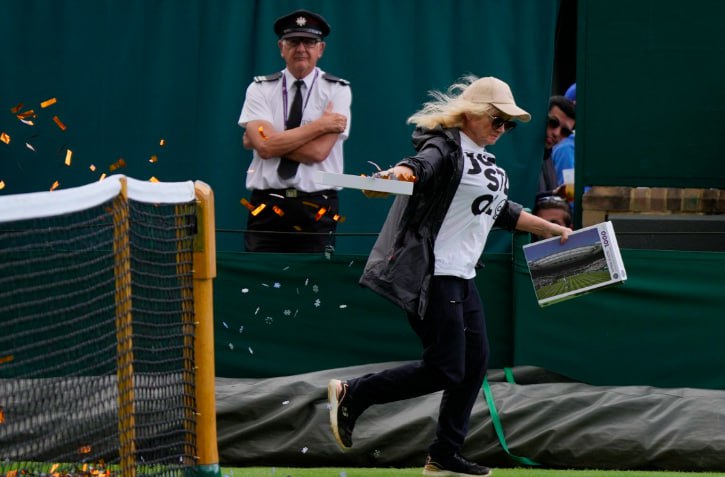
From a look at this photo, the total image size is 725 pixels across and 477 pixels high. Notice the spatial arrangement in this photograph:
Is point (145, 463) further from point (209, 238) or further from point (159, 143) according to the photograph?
point (159, 143)

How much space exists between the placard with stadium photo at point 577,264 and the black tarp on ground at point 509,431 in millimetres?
825

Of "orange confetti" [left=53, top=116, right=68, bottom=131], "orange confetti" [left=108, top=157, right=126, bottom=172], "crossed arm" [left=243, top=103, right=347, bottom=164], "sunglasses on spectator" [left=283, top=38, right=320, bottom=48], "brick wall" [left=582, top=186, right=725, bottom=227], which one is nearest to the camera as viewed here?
"crossed arm" [left=243, top=103, right=347, bottom=164]

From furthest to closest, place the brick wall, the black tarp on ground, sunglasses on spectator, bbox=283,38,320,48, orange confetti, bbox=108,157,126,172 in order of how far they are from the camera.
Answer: orange confetti, bbox=108,157,126,172, the brick wall, sunglasses on spectator, bbox=283,38,320,48, the black tarp on ground

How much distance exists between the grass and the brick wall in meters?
2.34

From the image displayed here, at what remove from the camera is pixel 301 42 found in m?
9.23

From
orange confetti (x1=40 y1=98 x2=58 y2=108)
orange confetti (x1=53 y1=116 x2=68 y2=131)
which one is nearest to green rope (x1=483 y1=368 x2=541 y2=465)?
orange confetti (x1=53 y1=116 x2=68 y2=131)

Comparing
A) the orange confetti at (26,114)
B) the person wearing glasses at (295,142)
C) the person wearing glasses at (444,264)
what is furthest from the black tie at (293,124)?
the orange confetti at (26,114)

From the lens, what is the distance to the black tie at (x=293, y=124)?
905cm

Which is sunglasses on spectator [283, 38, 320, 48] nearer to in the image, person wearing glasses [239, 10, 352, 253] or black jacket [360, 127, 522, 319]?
person wearing glasses [239, 10, 352, 253]

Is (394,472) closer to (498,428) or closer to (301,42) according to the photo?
(498,428)

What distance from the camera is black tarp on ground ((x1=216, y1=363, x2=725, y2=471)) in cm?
784

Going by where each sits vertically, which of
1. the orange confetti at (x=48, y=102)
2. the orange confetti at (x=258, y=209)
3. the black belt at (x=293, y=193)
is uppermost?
the orange confetti at (x=48, y=102)

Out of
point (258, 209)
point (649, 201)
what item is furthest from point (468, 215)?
point (649, 201)

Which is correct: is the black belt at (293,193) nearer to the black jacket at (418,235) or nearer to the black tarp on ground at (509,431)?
the black tarp on ground at (509,431)
